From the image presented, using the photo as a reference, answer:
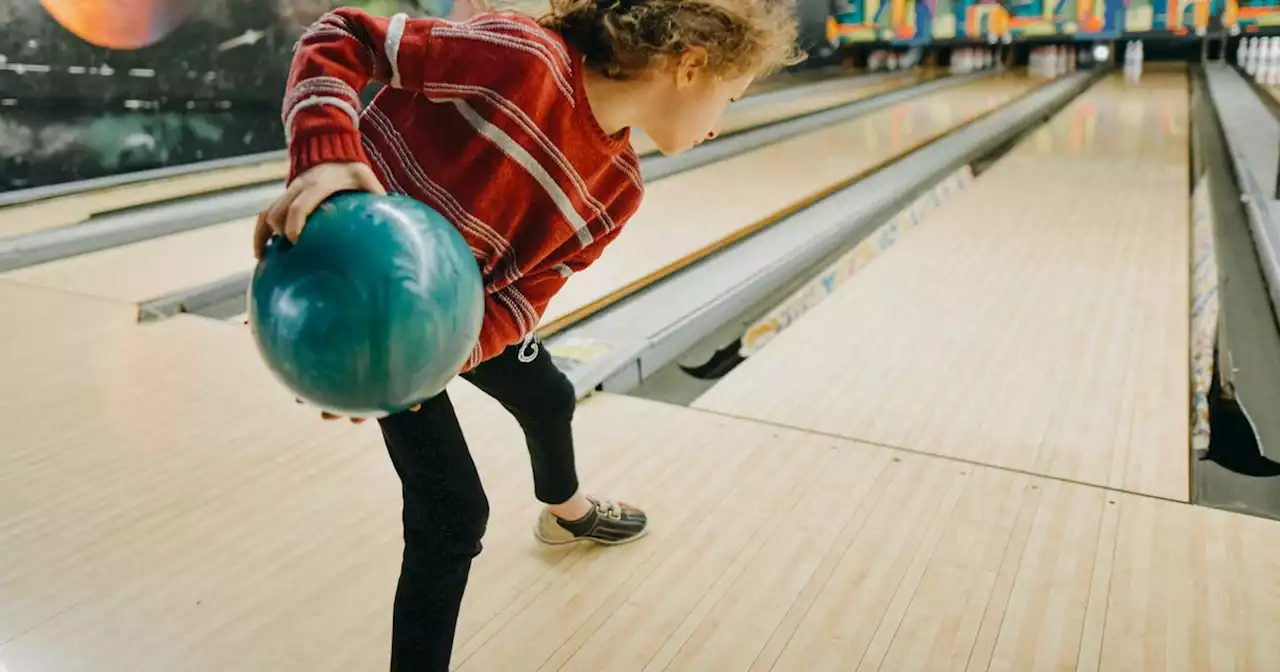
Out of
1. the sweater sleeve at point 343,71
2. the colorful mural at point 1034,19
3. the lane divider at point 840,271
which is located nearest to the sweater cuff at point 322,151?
the sweater sleeve at point 343,71

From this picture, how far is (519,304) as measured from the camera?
2.93ft

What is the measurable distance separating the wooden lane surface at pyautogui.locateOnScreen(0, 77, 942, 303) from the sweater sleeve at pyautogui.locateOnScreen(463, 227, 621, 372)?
5.79ft

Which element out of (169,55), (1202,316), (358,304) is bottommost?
(1202,316)

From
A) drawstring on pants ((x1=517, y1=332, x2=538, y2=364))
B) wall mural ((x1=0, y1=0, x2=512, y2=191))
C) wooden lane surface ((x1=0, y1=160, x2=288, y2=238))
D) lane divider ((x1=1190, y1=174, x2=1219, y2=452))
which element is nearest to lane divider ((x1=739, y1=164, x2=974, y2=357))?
lane divider ((x1=1190, y1=174, x2=1219, y2=452))

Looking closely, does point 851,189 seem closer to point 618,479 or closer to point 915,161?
point 915,161

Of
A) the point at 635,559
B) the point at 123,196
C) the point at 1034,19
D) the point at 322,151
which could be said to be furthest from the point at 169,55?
the point at 1034,19

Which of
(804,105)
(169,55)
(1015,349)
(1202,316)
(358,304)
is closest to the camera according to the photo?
(358,304)

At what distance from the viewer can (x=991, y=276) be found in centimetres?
256

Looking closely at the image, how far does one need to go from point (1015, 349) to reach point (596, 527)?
1.14 meters

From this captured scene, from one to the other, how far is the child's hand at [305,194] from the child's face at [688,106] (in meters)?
0.30

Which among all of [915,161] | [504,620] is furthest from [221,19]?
[504,620]

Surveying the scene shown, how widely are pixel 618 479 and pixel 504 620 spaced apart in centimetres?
39

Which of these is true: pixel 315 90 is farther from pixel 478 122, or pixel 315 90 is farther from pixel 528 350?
pixel 528 350

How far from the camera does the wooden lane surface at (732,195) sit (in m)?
2.47
